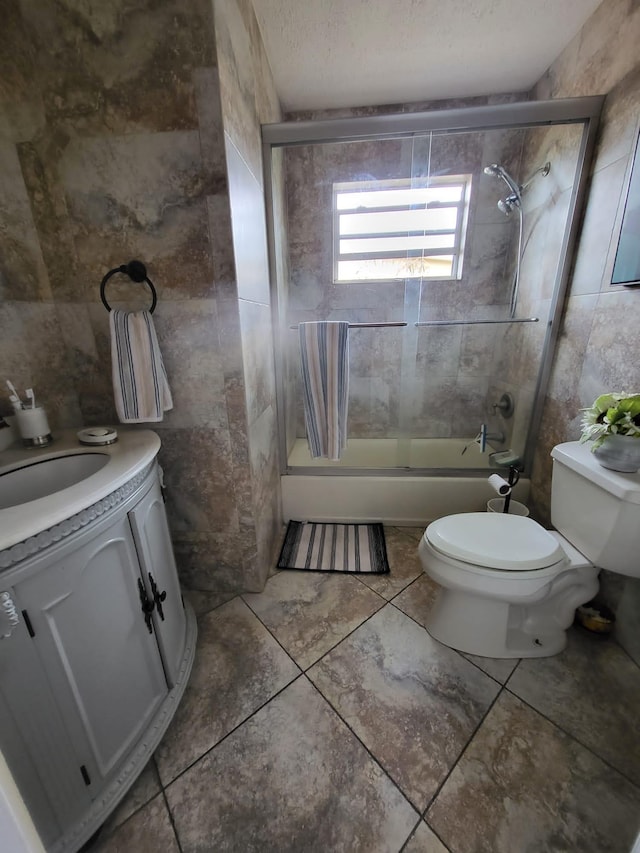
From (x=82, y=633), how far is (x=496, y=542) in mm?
1231

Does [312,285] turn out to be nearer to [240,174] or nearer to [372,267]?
[372,267]

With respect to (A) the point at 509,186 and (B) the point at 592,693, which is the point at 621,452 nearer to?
(B) the point at 592,693

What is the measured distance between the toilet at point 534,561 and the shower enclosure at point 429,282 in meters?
0.69

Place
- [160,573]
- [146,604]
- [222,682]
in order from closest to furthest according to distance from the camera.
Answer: [146,604], [160,573], [222,682]

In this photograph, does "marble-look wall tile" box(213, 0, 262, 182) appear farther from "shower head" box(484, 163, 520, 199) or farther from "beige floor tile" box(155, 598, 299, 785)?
"beige floor tile" box(155, 598, 299, 785)

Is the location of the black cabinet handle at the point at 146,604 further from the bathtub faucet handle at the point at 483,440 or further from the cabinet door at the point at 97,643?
the bathtub faucet handle at the point at 483,440

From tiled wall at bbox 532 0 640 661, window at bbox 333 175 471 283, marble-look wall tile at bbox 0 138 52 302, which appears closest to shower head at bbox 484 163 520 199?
window at bbox 333 175 471 283

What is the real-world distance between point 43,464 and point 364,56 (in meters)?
2.13

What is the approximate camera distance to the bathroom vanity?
637 millimetres

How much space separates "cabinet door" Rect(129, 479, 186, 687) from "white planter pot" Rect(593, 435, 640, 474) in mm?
1381

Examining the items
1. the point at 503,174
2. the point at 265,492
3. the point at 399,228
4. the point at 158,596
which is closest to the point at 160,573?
the point at 158,596

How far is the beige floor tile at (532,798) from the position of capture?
2.62 ft

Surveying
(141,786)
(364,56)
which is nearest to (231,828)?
(141,786)

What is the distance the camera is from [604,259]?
4.45 ft
